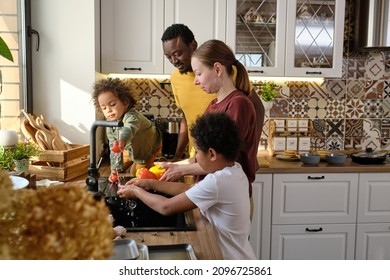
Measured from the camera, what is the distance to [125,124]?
1.88m

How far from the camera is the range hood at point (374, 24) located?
2812 millimetres

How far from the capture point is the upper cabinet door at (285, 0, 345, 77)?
2.82 m

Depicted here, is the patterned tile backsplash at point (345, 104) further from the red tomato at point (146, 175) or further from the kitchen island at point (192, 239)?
the kitchen island at point (192, 239)

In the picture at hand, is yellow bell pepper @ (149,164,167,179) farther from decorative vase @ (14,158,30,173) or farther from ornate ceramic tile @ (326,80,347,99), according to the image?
ornate ceramic tile @ (326,80,347,99)

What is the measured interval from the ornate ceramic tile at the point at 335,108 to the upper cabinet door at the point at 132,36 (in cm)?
133

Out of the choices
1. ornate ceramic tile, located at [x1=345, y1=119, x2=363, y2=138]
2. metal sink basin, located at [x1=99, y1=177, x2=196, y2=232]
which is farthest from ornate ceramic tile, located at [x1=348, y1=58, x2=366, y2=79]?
metal sink basin, located at [x1=99, y1=177, x2=196, y2=232]

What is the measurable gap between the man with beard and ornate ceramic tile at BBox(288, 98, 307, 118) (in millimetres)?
1128

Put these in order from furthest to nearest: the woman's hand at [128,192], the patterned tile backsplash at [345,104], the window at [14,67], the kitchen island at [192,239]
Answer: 1. the patterned tile backsplash at [345,104]
2. the window at [14,67]
3. the woman's hand at [128,192]
4. the kitchen island at [192,239]

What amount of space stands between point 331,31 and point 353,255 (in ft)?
4.85

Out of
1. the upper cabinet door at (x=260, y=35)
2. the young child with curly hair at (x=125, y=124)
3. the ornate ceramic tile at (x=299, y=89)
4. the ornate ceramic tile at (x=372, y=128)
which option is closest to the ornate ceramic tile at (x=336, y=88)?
the ornate ceramic tile at (x=299, y=89)

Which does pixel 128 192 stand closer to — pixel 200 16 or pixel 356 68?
pixel 200 16

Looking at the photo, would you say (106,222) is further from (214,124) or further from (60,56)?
(60,56)

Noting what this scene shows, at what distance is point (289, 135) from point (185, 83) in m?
1.18

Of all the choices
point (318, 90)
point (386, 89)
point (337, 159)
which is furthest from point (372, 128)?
point (337, 159)
